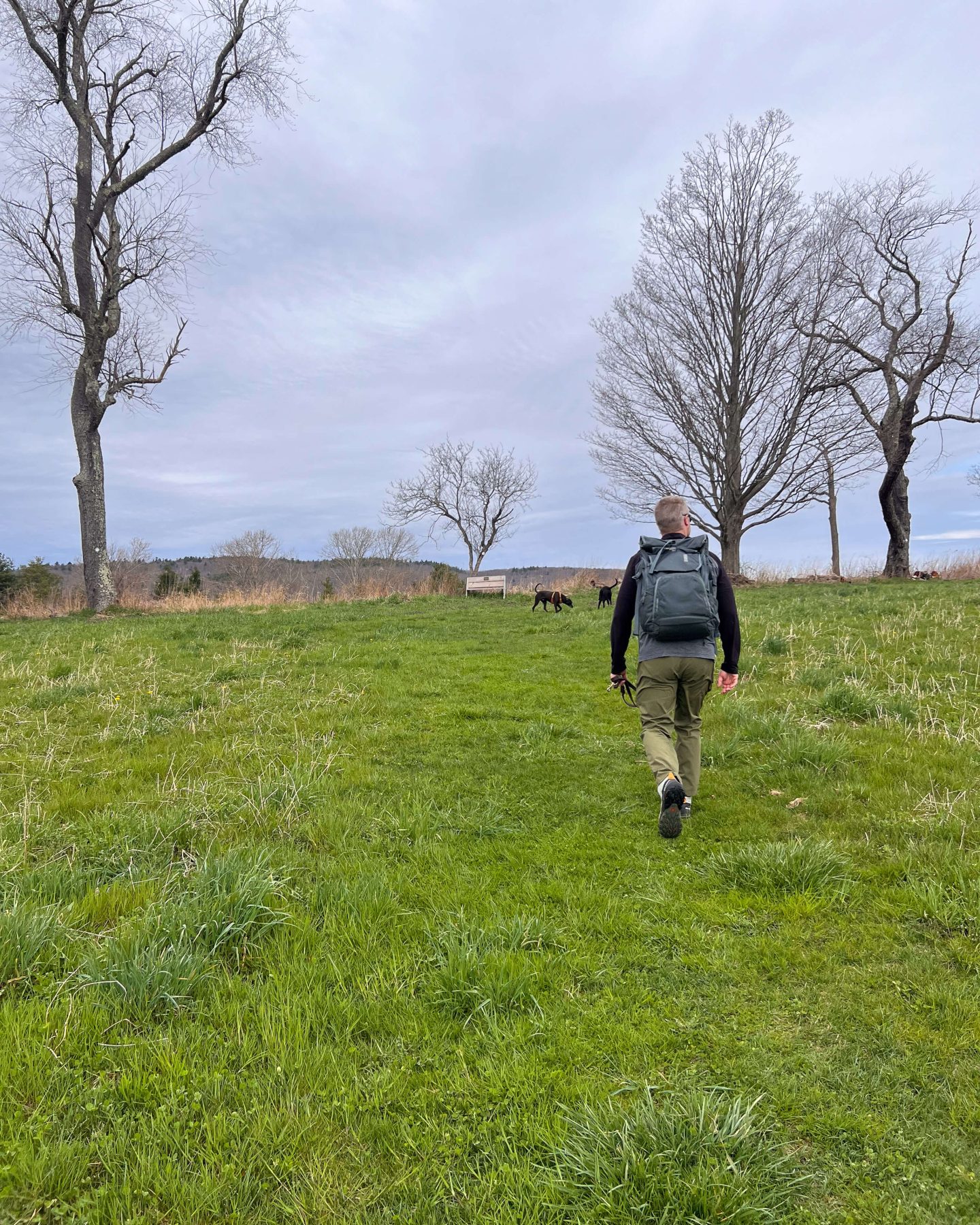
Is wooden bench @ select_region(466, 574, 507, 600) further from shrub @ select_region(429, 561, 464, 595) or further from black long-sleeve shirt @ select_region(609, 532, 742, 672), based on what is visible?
black long-sleeve shirt @ select_region(609, 532, 742, 672)

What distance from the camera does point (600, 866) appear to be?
355 centimetres

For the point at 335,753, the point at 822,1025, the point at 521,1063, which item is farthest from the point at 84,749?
the point at 822,1025

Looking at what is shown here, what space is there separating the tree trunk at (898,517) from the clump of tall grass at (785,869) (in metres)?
24.3

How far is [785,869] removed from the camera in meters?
3.28

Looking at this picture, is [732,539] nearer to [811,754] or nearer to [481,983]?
[811,754]

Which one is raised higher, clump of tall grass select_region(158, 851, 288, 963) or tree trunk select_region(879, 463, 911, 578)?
tree trunk select_region(879, 463, 911, 578)

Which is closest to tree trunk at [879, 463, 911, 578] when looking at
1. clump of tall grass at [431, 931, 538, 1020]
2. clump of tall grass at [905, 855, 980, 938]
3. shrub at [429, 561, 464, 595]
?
shrub at [429, 561, 464, 595]

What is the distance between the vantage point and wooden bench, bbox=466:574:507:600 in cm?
2688

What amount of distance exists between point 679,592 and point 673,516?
632 millimetres

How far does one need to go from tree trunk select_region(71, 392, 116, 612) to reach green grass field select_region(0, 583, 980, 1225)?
45.8 ft

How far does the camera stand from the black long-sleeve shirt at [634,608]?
4.42 metres

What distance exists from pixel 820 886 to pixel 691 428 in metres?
22.3

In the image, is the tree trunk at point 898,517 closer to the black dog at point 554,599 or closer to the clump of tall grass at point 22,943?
the black dog at point 554,599

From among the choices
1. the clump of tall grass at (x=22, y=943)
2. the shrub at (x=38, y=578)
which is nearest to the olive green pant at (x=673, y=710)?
the clump of tall grass at (x=22, y=943)
